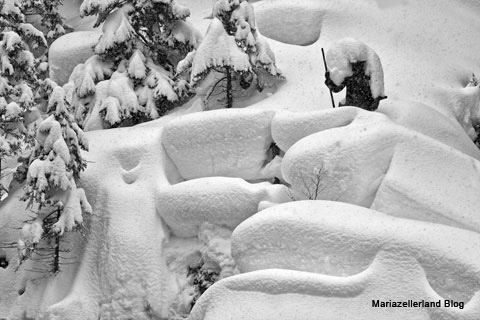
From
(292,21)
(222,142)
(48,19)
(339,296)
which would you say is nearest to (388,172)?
(339,296)

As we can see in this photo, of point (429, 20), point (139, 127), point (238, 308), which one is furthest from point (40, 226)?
point (429, 20)

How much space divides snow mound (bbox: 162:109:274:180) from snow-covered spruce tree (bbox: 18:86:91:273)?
2752 millimetres

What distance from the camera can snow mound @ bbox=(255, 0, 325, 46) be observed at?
82.0 feet

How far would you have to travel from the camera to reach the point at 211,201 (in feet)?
61.5

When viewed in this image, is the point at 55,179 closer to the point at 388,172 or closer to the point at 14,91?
the point at 14,91

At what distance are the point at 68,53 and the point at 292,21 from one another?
7759 millimetres

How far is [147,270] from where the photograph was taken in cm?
1856

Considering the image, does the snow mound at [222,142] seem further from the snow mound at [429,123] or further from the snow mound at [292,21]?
the snow mound at [292,21]

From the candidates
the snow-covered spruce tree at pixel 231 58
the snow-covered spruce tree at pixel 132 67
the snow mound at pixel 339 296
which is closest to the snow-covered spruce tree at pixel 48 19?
the snow-covered spruce tree at pixel 132 67

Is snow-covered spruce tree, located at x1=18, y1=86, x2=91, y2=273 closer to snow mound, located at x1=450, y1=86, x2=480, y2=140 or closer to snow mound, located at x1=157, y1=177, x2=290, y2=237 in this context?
snow mound, located at x1=157, y1=177, x2=290, y2=237

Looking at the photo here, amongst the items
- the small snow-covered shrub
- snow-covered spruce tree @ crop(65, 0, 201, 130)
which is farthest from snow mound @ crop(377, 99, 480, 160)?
snow-covered spruce tree @ crop(65, 0, 201, 130)

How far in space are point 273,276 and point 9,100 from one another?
10.1 metres

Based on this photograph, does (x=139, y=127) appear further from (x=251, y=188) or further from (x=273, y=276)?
(x=273, y=276)

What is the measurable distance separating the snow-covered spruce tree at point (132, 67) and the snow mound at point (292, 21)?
2715mm
